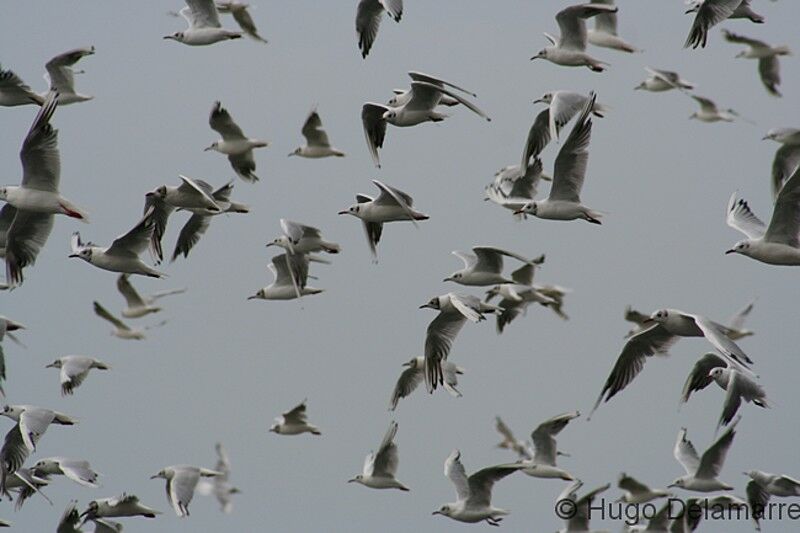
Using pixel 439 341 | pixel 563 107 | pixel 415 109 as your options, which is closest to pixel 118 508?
pixel 439 341

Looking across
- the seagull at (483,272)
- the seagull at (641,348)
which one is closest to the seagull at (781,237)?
the seagull at (641,348)

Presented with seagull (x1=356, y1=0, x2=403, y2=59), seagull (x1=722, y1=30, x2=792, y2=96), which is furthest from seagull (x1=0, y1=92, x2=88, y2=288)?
seagull (x1=722, y1=30, x2=792, y2=96)

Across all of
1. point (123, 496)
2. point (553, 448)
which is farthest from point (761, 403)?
point (123, 496)

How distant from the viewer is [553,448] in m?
19.1

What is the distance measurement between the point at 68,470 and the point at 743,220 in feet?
28.3

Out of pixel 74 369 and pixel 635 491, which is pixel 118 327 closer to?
A: pixel 74 369

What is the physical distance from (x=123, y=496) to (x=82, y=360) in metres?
2.96

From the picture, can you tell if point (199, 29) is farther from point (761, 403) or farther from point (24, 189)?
point (761, 403)

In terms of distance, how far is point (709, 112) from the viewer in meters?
26.0

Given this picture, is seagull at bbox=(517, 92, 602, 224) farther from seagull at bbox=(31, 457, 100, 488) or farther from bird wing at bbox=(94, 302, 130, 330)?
bird wing at bbox=(94, 302, 130, 330)

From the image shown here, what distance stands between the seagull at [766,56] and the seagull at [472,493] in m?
9.06

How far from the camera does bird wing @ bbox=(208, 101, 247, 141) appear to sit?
21656 mm

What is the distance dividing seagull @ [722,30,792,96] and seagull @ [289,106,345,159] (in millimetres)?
6616

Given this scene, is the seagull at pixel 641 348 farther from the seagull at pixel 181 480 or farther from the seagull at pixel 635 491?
the seagull at pixel 181 480
